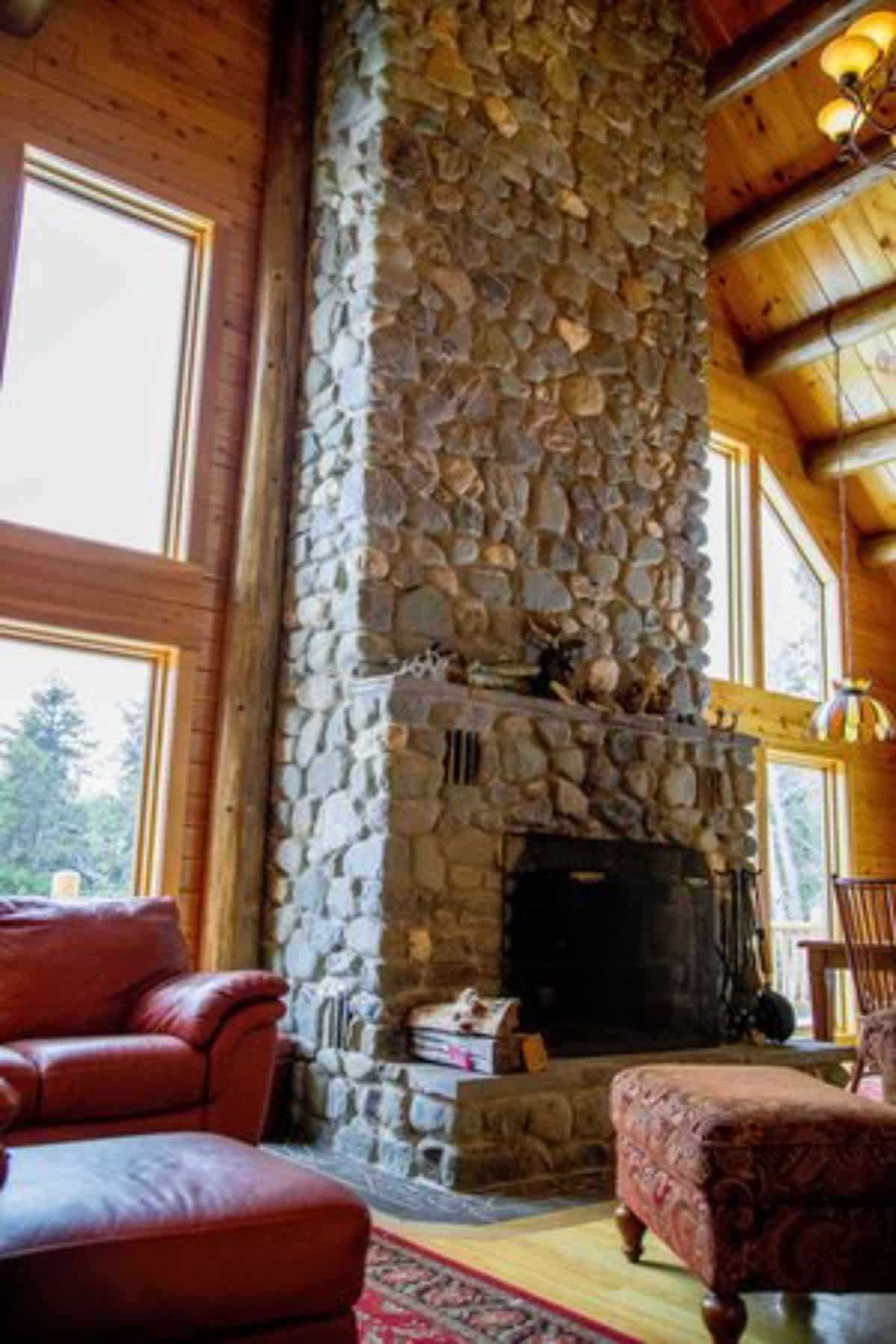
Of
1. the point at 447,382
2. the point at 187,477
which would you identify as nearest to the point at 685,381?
the point at 447,382

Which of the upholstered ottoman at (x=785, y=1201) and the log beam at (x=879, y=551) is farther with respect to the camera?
the log beam at (x=879, y=551)

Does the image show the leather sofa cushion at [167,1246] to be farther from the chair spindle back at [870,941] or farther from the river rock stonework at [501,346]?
the chair spindle back at [870,941]

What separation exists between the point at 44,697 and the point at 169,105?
269 cm

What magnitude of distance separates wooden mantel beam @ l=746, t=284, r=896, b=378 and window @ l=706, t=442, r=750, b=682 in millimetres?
650

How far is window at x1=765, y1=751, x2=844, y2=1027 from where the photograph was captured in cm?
760

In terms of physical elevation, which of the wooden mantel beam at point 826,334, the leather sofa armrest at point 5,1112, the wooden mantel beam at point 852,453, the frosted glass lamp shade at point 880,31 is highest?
the wooden mantel beam at point 826,334

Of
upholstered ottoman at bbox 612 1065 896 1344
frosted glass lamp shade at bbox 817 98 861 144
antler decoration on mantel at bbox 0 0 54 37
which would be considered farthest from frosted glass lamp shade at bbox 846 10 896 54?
upholstered ottoman at bbox 612 1065 896 1344

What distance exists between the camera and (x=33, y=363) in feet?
15.5

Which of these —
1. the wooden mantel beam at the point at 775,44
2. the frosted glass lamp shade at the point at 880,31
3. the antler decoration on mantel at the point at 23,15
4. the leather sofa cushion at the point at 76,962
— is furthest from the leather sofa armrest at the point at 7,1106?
the wooden mantel beam at the point at 775,44

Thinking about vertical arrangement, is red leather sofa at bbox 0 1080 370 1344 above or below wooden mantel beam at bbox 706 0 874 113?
below

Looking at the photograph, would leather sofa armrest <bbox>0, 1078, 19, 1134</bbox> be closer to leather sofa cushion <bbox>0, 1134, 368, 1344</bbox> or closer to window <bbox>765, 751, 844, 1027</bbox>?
leather sofa cushion <bbox>0, 1134, 368, 1344</bbox>

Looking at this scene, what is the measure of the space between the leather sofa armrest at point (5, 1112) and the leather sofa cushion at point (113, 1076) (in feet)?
4.30

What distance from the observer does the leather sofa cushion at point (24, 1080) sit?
3.04 meters

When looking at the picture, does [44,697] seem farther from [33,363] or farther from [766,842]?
[766,842]
